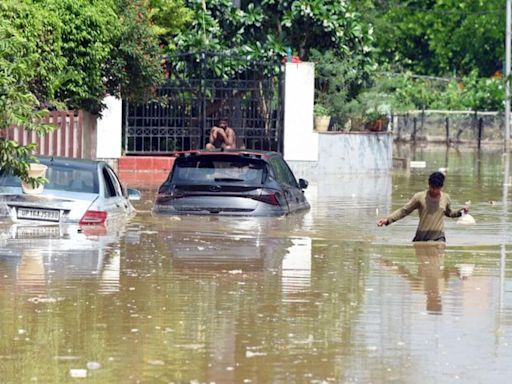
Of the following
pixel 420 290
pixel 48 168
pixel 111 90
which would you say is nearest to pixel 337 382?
pixel 420 290

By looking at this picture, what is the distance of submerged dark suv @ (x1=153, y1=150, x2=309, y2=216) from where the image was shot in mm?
21609

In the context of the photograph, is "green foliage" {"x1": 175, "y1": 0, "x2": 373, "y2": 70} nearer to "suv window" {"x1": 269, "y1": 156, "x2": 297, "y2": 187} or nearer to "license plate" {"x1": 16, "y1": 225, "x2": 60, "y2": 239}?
"suv window" {"x1": 269, "y1": 156, "x2": 297, "y2": 187}

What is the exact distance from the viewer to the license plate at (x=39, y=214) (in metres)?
19.7

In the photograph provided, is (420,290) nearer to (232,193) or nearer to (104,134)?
(232,193)

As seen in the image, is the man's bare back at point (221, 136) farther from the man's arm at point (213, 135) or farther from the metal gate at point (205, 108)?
the metal gate at point (205, 108)

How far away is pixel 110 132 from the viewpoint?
36.7m

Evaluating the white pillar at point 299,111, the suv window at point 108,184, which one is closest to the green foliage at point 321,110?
the white pillar at point 299,111

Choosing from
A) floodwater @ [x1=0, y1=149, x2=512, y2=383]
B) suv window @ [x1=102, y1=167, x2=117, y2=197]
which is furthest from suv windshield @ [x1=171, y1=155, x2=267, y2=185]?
suv window @ [x1=102, y1=167, x2=117, y2=197]

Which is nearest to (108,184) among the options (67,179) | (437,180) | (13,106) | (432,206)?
(67,179)

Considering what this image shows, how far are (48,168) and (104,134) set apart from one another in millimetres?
16468

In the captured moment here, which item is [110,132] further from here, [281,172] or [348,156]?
[281,172]

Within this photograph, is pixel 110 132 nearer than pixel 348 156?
Yes

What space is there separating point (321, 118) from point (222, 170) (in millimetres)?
18087

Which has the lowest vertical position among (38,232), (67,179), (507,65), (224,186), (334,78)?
(38,232)
